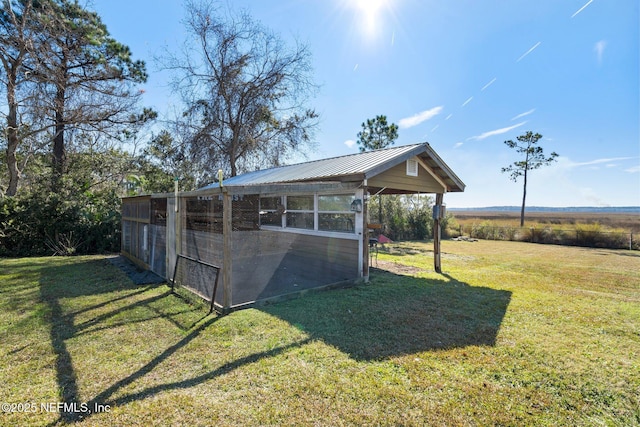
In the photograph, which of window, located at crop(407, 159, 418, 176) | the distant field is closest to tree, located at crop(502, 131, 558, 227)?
the distant field

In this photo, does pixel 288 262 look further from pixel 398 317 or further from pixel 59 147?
pixel 59 147

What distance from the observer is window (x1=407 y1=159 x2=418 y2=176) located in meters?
7.12

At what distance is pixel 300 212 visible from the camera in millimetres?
7922

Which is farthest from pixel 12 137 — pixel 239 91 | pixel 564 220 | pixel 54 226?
pixel 564 220

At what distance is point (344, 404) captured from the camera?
2416 mm

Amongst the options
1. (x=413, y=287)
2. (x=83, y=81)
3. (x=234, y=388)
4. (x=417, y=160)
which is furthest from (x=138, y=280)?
(x=83, y=81)

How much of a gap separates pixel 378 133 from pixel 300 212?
1323 centimetres

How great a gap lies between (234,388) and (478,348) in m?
2.64

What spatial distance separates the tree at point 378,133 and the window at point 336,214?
13123 millimetres

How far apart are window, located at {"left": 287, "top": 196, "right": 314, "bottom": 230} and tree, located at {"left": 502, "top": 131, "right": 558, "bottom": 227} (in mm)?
18464

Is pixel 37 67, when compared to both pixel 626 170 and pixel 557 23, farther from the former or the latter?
pixel 626 170

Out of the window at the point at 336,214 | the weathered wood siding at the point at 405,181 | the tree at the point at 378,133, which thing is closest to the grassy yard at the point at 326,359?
the window at the point at 336,214

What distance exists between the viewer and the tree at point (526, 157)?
806 inches

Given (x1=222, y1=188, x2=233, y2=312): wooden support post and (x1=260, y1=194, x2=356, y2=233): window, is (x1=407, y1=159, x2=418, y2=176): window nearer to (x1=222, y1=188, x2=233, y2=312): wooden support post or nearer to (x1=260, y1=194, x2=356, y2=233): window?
(x1=260, y1=194, x2=356, y2=233): window
